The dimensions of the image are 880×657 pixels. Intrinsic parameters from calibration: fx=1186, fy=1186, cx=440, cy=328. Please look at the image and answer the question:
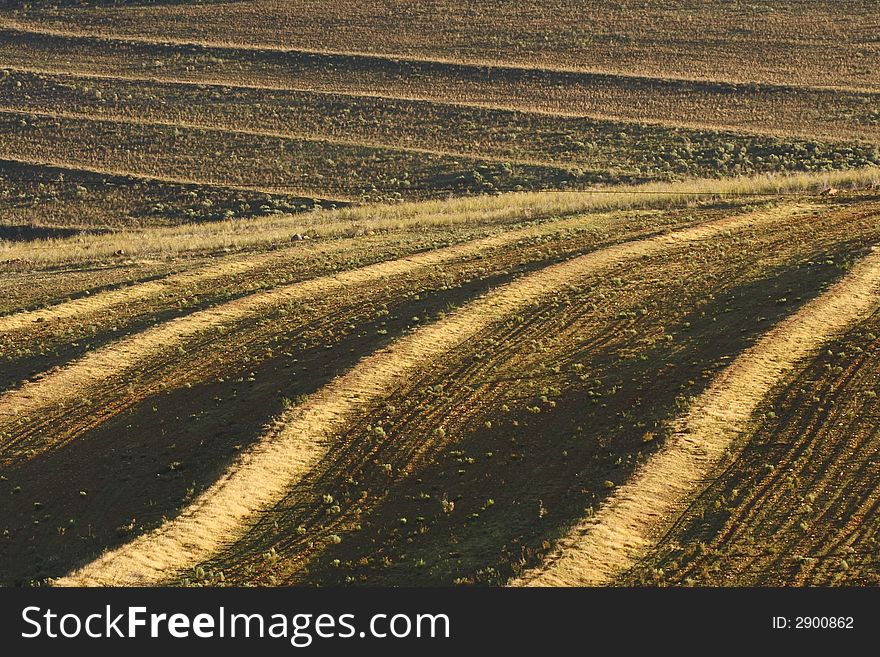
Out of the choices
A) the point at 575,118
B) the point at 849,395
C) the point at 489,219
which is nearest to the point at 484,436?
the point at 849,395

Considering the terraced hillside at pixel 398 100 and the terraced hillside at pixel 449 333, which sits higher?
the terraced hillside at pixel 398 100

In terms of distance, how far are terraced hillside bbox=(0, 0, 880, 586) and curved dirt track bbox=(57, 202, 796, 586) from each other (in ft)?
0.29

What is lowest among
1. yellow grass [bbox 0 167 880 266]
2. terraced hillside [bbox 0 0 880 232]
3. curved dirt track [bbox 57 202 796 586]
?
curved dirt track [bbox 57 202 796 586]

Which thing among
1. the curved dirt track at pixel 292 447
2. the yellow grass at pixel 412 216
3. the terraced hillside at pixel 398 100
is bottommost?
the curved dirt track at pixel 292 447

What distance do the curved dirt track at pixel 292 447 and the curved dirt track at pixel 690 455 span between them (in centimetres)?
609

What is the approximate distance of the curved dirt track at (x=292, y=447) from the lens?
19.9 meters

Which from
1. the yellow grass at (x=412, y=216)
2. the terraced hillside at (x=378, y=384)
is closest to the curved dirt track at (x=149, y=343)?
the terraced hillside at (x=378, y=384)

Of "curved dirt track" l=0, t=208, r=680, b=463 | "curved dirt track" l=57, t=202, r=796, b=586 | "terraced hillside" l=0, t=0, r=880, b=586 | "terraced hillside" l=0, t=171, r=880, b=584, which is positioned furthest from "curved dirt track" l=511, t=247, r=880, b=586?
"curved dirt track" l=0, t=208, r=680, b=463

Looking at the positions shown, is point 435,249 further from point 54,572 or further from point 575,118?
point 575,118

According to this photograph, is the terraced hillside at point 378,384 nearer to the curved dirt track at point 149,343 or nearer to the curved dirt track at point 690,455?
the curved dirt track at point 149,343

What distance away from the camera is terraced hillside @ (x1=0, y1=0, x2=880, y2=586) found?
20.1 m

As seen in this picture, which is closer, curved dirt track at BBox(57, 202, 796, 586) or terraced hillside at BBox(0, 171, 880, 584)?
curved dirt track at BBox(57, 202, 796, 586)

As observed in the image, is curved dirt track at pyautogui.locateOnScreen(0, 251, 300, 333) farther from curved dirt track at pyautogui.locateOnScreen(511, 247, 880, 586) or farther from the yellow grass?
curved dirt track at pyautogui.locateOnScreen(511, 247, 880, 586)

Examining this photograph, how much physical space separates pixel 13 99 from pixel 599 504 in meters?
63.0
